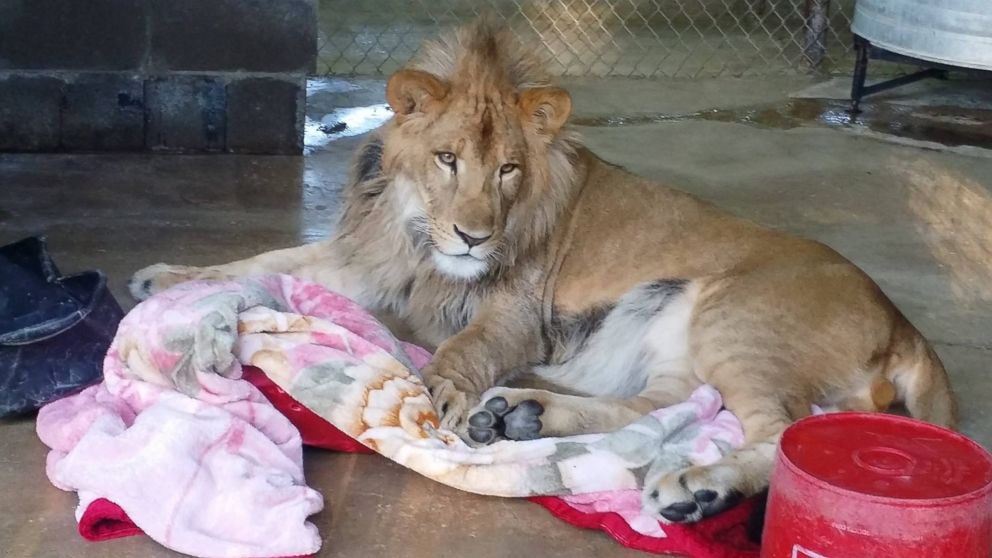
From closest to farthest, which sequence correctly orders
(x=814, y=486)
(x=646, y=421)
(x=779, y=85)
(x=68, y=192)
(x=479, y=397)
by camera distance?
(x=814, y=486) → (x=646, y=421) → (x=479, y=397) → (x=68, y=192) → (x=779, y=85)

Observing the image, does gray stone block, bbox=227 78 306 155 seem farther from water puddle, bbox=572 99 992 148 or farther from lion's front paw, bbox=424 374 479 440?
lion's front paw, bbox=424 374 479 440

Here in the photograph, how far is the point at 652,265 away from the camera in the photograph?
12.1 feet

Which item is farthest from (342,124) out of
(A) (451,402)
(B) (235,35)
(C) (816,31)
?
(C) (816,31)

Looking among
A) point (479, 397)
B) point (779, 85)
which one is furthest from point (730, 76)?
point (479, 397)

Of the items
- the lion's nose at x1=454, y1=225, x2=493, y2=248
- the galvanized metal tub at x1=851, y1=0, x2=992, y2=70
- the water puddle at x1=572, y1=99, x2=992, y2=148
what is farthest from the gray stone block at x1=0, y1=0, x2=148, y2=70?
the galvanized metal tub at x1=851, y1=0, x2=992, y2=70

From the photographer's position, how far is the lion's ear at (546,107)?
3.41 meters

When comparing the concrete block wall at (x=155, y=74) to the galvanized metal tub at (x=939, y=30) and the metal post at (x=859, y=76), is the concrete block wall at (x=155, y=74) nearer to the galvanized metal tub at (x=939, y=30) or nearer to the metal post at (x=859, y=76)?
the galvanized metal tub at (x=939, y=30)

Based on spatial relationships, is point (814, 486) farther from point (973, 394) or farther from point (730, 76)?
point (730, 76)

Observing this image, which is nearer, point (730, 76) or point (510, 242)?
point (510, 242)

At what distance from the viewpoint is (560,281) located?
12.3 ft

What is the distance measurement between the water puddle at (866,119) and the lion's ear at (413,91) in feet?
11.4

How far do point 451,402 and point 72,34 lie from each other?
3.23 meters

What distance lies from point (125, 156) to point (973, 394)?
374cm

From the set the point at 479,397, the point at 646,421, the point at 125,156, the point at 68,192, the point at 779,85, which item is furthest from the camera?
the point at 779,85
